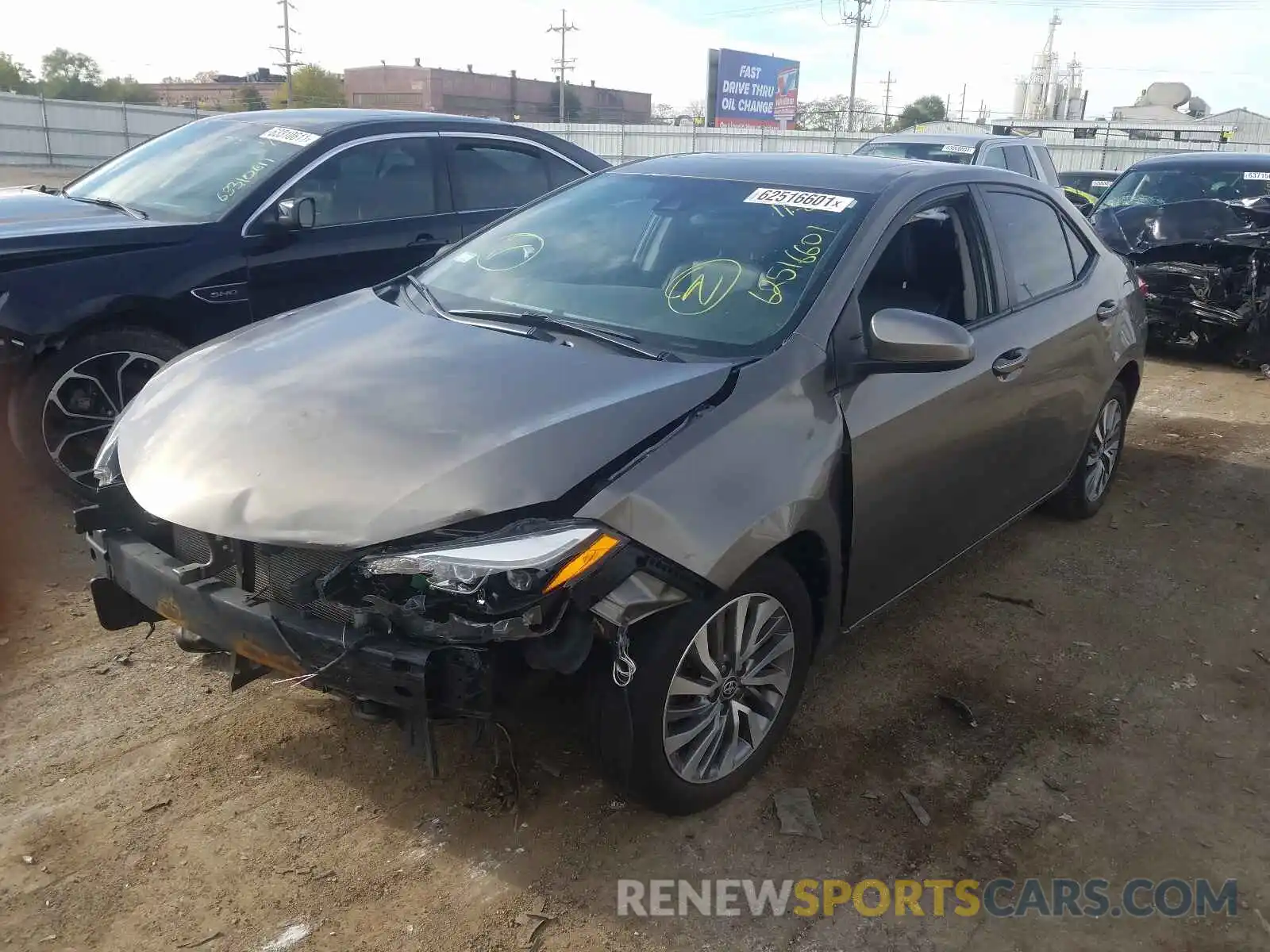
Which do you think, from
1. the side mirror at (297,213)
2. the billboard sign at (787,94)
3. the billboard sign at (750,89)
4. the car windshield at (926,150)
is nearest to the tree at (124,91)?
the billboard sign at (750,89)

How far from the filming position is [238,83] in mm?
75250

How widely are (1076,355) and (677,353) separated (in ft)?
7.41

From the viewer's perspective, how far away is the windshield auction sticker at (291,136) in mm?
5578

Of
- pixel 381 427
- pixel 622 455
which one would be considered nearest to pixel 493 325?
pixel 381 427

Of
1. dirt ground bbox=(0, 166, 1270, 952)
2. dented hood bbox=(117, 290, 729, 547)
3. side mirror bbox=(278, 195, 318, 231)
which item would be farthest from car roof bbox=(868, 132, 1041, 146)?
dented hood bbox=(117, 290, 729, 547)

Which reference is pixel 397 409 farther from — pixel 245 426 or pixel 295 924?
pixel 295 924

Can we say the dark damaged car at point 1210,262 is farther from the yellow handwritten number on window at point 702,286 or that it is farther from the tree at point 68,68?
the tree at point 68,68

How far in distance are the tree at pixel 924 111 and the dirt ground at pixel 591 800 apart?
5958 centimetres

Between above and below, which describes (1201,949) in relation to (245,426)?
below

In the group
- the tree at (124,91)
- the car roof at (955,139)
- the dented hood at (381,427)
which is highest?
the tree at (124,91)

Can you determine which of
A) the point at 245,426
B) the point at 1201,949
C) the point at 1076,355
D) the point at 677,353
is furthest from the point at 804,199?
the point at 1201,949

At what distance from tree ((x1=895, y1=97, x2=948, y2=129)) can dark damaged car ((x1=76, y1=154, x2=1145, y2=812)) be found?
5924cm

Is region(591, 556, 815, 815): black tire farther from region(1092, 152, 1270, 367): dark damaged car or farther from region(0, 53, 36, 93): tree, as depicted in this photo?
region(0, 53, 36, 93): tree

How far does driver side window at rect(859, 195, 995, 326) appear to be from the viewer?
3.57 m
